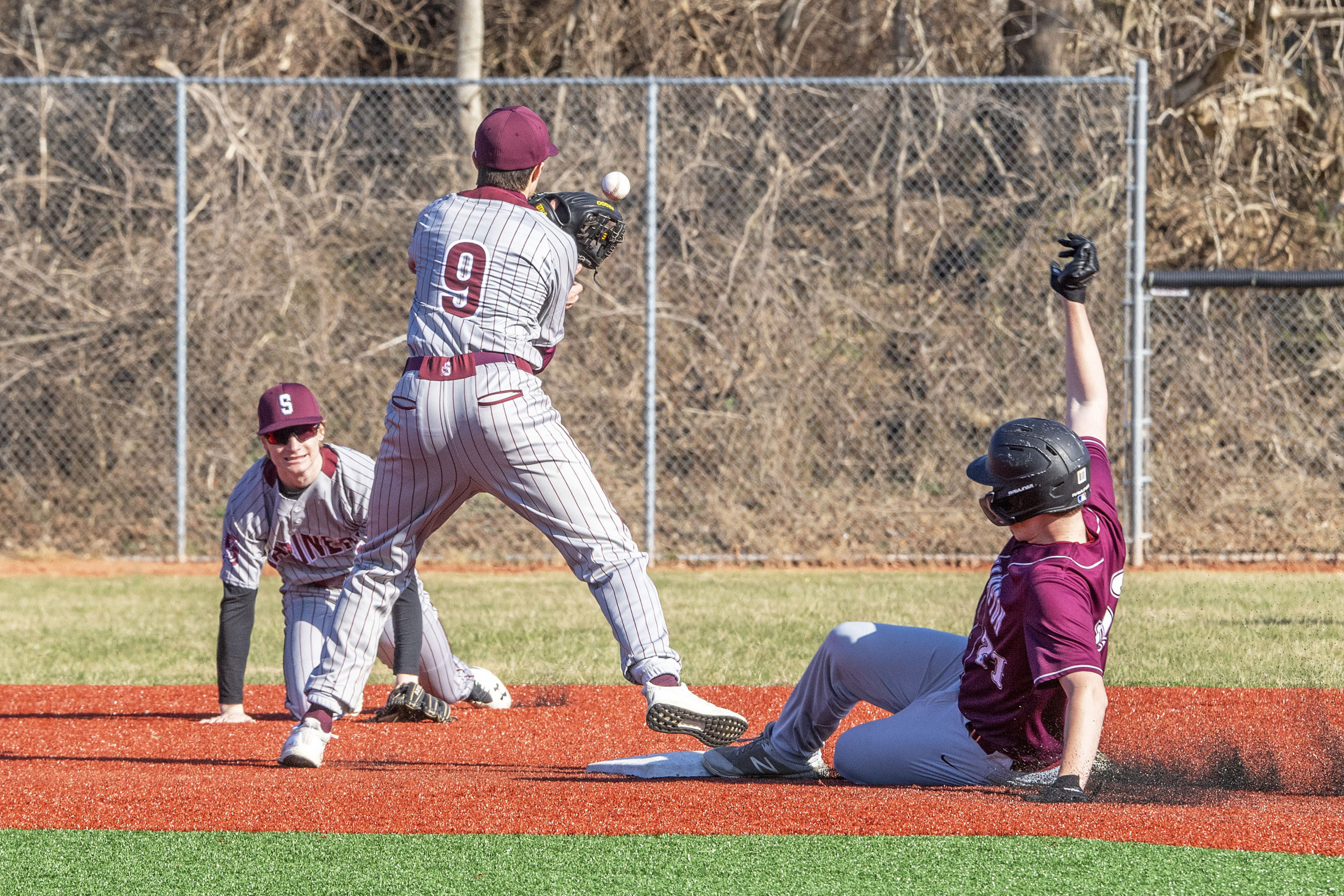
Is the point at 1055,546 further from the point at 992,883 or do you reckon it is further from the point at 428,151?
the point at 428,151

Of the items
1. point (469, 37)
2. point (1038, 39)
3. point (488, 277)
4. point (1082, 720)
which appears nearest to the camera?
point (1082, 720)

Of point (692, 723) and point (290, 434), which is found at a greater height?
point (290, 434)

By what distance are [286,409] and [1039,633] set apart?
2974 mm

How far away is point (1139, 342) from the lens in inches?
429

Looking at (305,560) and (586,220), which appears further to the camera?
(305,560)

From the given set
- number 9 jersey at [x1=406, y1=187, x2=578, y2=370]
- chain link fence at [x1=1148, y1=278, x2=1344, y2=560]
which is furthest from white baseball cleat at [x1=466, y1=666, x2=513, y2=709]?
chain link fence at [x1=1148, y1=278, x2=1344, y2=560]

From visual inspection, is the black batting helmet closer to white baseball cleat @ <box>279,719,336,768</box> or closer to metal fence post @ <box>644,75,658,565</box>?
white baseball cleat @ <box>279,719,336,768</box>

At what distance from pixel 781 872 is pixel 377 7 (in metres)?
15.0

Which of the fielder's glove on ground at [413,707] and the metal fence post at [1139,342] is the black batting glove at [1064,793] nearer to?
the fielder's glove on ground at [413,707]

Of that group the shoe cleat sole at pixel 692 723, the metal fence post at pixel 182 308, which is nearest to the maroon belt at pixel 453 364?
the shoe cleat sole at pixel 692 723

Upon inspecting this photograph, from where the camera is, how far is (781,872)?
3535 mm

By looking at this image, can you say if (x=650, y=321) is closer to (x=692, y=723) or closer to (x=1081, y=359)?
(x=1081, y=359)

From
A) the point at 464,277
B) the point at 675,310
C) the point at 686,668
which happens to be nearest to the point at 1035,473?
the point at 464,277

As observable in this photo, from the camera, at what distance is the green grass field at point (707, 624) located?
287 inches
